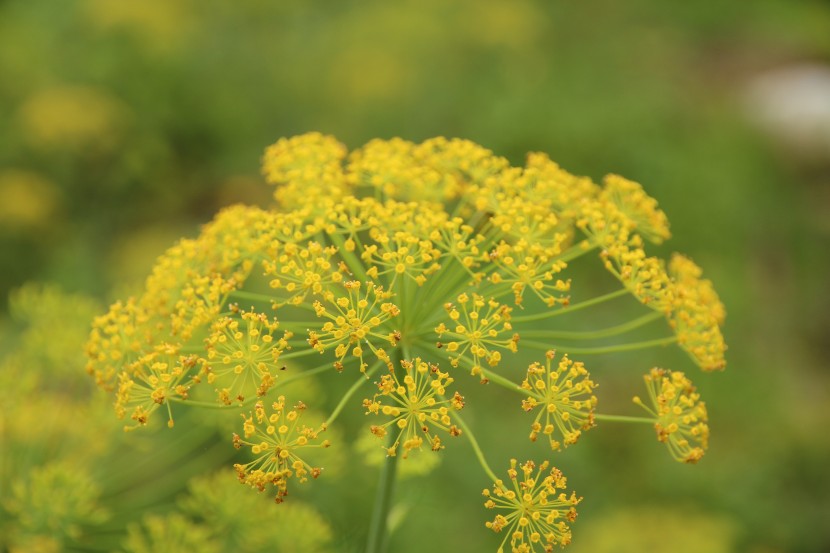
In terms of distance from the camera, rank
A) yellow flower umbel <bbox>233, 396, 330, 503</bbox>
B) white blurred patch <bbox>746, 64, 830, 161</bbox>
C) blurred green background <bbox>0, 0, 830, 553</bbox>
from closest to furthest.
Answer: yellow flower umbel <bbox>233, 396, 330, 503</bbox>
blurred green background <bbox>0, 0, 830, 553</bbox>
white blurred patch <bbox>746, 64, 830, 161</bbox>

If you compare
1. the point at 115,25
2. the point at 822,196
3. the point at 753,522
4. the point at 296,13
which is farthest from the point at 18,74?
the point at 822,196

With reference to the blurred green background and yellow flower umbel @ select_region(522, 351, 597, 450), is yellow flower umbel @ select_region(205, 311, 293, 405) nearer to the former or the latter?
yellow flower umbel @ select_region(522, 351, 597, 450)

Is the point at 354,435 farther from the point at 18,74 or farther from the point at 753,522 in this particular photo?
the point at 18,74

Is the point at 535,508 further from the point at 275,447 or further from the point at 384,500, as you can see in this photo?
the point at 275,447

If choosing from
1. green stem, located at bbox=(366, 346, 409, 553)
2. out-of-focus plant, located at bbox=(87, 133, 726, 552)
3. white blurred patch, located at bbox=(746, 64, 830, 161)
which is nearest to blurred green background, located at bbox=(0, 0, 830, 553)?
white blurred patch, located at bbox=(746, 64, 830, 161)

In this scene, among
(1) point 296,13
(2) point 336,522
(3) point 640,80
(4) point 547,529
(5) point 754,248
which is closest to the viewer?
(4) point 547,529

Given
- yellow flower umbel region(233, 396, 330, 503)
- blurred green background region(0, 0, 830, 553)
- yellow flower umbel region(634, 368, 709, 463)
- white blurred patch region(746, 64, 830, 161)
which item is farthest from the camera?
white blurred patch region(746, 64, 830, 161)

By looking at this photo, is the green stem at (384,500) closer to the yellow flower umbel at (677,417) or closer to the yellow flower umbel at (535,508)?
the yellow flower umbel at (535,508)
